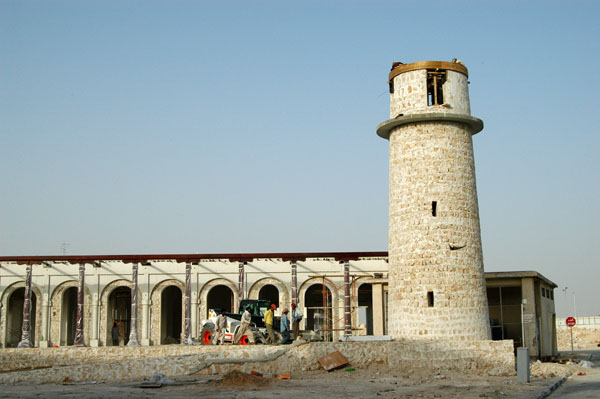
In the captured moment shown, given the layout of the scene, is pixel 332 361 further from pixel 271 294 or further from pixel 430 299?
pixel 271 294

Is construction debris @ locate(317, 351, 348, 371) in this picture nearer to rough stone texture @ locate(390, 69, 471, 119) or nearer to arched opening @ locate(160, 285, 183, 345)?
rough stone texture @ locate(390, 69, 471, 119)

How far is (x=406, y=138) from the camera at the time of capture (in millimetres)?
22125

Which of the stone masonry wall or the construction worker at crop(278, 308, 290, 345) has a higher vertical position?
the stone masonry wall

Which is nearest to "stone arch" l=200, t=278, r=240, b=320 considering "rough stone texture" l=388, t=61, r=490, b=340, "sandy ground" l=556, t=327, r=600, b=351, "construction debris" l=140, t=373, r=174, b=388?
"rough stone texture" l=388, t=61, r=490, b=340

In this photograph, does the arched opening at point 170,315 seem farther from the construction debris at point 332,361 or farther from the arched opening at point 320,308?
the construction debris at point 332,361

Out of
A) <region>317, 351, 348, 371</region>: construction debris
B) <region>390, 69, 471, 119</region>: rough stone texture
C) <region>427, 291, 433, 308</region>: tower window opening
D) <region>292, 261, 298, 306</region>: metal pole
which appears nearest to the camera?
<region>317, 351, 348, 371</region>: construction debris

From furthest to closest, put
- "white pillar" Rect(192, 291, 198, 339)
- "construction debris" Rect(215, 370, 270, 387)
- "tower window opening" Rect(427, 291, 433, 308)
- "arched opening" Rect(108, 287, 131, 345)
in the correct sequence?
"arched opening" Rect(108, 287, 131, 345)
"white pillar" Rect(192, 291, 198, 339)
"tower window opening" Rect(427, 291, 433, 308)
"construction debris" Rect(215, 370, 270, 387)

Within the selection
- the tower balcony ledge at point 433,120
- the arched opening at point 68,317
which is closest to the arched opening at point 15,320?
the arched opening at point 68,317

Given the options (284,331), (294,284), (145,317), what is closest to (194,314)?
(145,317)

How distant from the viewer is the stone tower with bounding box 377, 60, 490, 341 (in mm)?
21078

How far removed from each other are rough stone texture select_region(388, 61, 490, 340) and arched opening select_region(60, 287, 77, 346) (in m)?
21.2

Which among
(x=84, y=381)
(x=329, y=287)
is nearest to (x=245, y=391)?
(x=84, y=381)

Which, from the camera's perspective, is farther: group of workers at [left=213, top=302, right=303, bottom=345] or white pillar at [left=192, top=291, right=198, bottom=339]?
white pillar at [left=192, top=291, right=198, bottom=339]

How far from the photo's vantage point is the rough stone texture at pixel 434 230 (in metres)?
21.0
